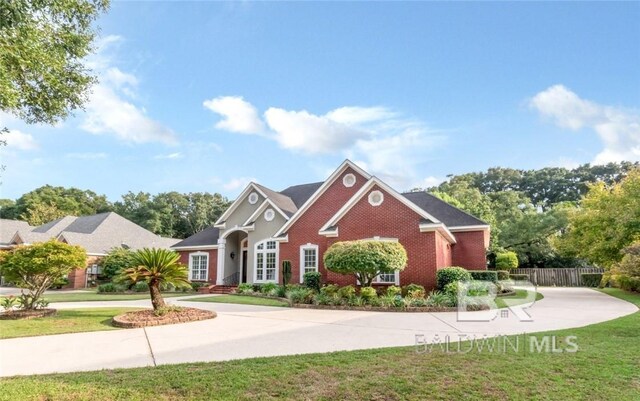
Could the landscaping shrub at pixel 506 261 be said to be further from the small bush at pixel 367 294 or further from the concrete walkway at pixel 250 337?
the small bush at pixel 367 294

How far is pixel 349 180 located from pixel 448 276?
830cm

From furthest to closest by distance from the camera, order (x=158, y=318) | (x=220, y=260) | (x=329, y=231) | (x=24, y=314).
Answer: (x=220, y=260) → (x=329, y=231) → (x=24, y=314) → (x=158, y=318)

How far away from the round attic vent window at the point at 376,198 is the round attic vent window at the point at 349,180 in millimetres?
4150

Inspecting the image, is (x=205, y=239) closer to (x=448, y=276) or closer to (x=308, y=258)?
(x=308, y=258)

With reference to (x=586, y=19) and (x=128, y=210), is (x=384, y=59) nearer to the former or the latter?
(x=586, y=19)

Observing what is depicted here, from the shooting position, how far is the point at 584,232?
22016mm

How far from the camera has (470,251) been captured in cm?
1966

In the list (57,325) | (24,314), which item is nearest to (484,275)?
(57,325)

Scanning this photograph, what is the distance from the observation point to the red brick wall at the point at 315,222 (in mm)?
20297

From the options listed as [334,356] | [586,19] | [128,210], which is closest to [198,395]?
[334,356]

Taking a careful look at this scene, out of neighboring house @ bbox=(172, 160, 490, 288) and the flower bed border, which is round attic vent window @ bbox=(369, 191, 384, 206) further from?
the flower bed border

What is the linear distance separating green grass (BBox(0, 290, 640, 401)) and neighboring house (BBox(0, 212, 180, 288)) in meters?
28.4

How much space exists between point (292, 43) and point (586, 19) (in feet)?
31.9

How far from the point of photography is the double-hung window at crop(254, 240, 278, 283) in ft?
73.0
